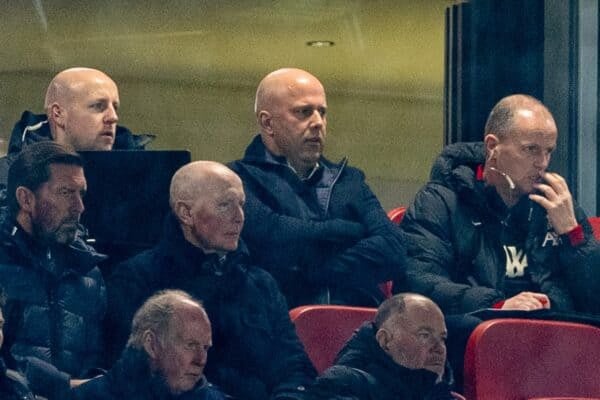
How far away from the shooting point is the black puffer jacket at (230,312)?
1.82 m

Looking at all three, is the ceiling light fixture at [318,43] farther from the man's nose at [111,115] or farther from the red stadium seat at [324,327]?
the red stadium seat at [324,327]

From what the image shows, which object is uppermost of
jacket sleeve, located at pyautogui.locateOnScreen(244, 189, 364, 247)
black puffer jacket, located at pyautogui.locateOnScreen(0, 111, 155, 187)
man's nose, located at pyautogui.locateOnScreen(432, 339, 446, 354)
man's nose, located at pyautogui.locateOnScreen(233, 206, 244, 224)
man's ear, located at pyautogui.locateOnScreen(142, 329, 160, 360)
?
black puffer jacket, located at pyautogui.locateOnScreen(0, 111, 155, 187)

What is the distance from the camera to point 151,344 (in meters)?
1.69

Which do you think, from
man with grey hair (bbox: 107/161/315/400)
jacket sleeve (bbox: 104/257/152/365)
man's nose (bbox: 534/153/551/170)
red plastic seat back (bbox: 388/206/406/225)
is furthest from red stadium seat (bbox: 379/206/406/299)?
jacket sleeve (bbox: 104/257/152/365)

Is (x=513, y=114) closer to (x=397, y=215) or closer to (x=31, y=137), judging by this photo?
(x=397, y=215)

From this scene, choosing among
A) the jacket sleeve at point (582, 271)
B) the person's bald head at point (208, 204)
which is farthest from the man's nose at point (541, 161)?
the person's bald head at point (208, 204)

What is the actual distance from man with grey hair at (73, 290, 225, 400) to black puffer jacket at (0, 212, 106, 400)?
0.06 m

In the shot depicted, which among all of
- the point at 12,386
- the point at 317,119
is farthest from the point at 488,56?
the point at 12,386

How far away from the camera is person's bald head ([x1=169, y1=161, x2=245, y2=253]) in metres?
1.86

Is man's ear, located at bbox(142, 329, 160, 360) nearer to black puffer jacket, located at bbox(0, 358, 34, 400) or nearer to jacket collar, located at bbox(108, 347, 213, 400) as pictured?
jacket collar, located at bbox(108, 347, 213, 400)

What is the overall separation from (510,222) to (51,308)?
2.69ft

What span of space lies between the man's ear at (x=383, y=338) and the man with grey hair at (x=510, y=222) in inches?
12.4

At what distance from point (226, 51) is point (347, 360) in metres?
1.00

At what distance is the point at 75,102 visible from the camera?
2.09 m
